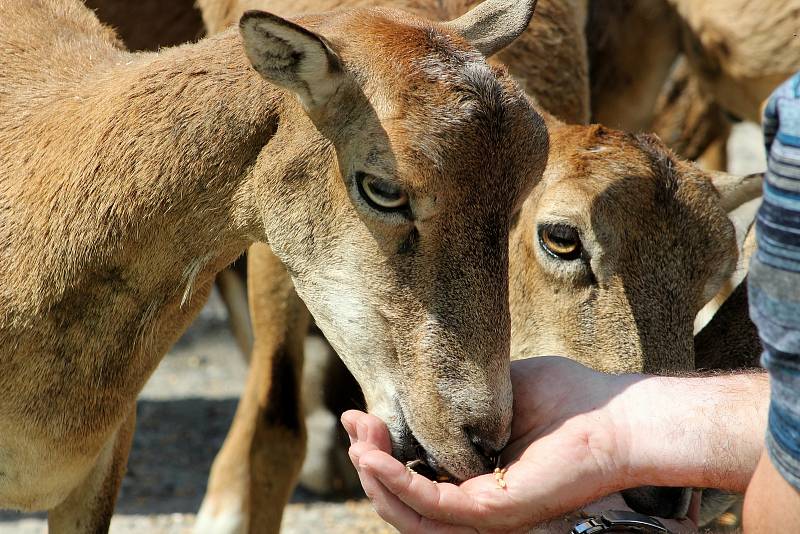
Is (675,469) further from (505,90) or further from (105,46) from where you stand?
(105,46)

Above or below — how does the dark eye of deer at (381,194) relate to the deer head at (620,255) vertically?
above

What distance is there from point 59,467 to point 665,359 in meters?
2.32

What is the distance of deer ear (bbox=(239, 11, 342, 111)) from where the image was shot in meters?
3.69

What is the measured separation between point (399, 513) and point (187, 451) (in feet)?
13.6

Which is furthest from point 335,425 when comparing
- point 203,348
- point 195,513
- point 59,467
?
point 59,467

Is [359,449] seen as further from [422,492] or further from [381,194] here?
[381,194]

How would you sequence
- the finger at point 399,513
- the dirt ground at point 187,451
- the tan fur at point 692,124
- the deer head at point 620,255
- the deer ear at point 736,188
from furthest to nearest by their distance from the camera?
1. the tan fur at point 692,124
2. the dirt ground at point 187,451
3. the deer ear at point 736,188
4. the deer head at point 620,255
5. the finger at point 399,513

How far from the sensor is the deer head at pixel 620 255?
4945 millimetres

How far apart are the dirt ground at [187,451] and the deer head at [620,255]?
231 centimetres

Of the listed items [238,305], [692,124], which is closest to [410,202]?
[238,305]

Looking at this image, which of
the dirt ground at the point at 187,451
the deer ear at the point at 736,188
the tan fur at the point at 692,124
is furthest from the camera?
the tan fur at the point at 692,124

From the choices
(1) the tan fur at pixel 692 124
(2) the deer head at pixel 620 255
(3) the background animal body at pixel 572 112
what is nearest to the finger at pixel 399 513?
(2) the deer head at pixel 620 255

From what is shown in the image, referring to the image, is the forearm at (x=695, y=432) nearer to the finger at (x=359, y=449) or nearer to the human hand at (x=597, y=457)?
the human hand at (x=597, y=457)

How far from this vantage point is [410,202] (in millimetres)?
3850
